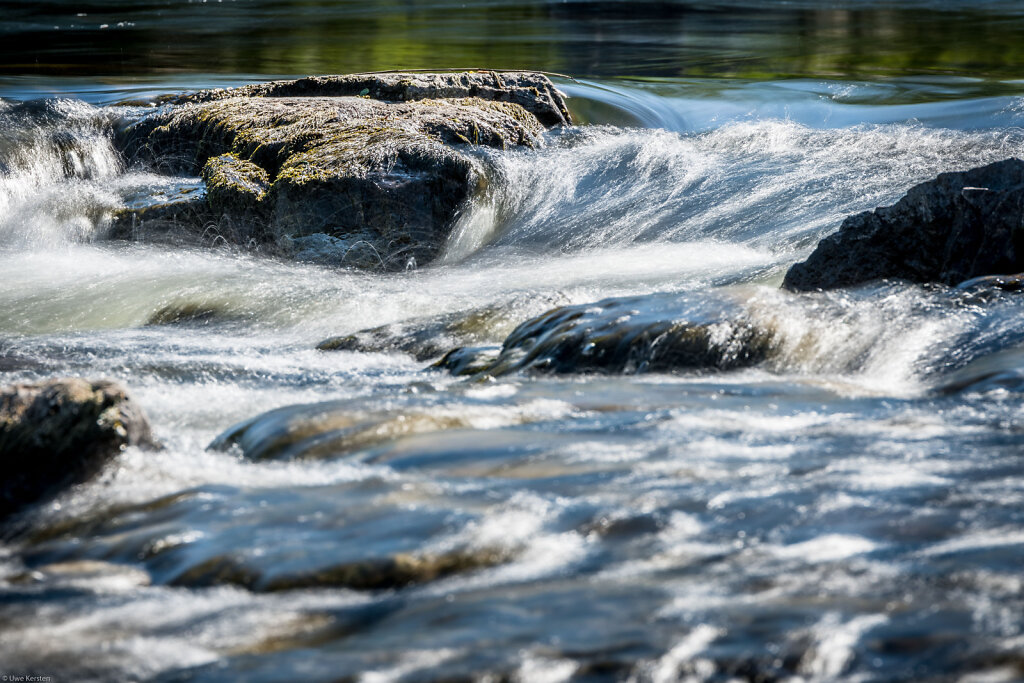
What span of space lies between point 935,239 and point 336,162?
5638mm

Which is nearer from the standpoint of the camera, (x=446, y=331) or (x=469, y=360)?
(x=469, y=360)

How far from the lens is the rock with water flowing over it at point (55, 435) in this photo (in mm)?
3807

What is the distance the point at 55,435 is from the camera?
3.89 metres

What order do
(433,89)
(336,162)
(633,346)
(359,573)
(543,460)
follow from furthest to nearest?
(433,89)
(336,162)
(633,346)
(543,460)
(359,573)

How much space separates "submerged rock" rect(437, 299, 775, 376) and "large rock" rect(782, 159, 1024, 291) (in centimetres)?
150

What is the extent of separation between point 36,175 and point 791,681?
37.3 ft

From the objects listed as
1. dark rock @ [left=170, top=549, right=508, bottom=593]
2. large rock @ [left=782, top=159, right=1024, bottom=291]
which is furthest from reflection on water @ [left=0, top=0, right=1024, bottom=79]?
dark rock @ [left=170, top=549, right=508, bottom=593]

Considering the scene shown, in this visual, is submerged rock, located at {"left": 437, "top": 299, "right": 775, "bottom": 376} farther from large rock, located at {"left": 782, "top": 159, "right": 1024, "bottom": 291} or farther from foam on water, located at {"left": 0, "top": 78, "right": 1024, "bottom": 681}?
large rock, located at {"left": 782, "top": 159, "right": 1024, "bottom": 291}

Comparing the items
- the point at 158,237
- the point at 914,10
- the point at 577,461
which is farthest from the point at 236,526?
the point at 914,10

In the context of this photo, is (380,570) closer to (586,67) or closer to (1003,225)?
(1003,225)

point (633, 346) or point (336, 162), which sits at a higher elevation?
point (336, 162)

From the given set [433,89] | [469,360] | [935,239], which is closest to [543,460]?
[469,360]

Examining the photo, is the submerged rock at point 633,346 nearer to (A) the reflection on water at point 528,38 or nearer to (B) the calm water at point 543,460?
(B) the calm water at point 543,460

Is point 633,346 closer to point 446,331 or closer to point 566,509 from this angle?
point 446,331
